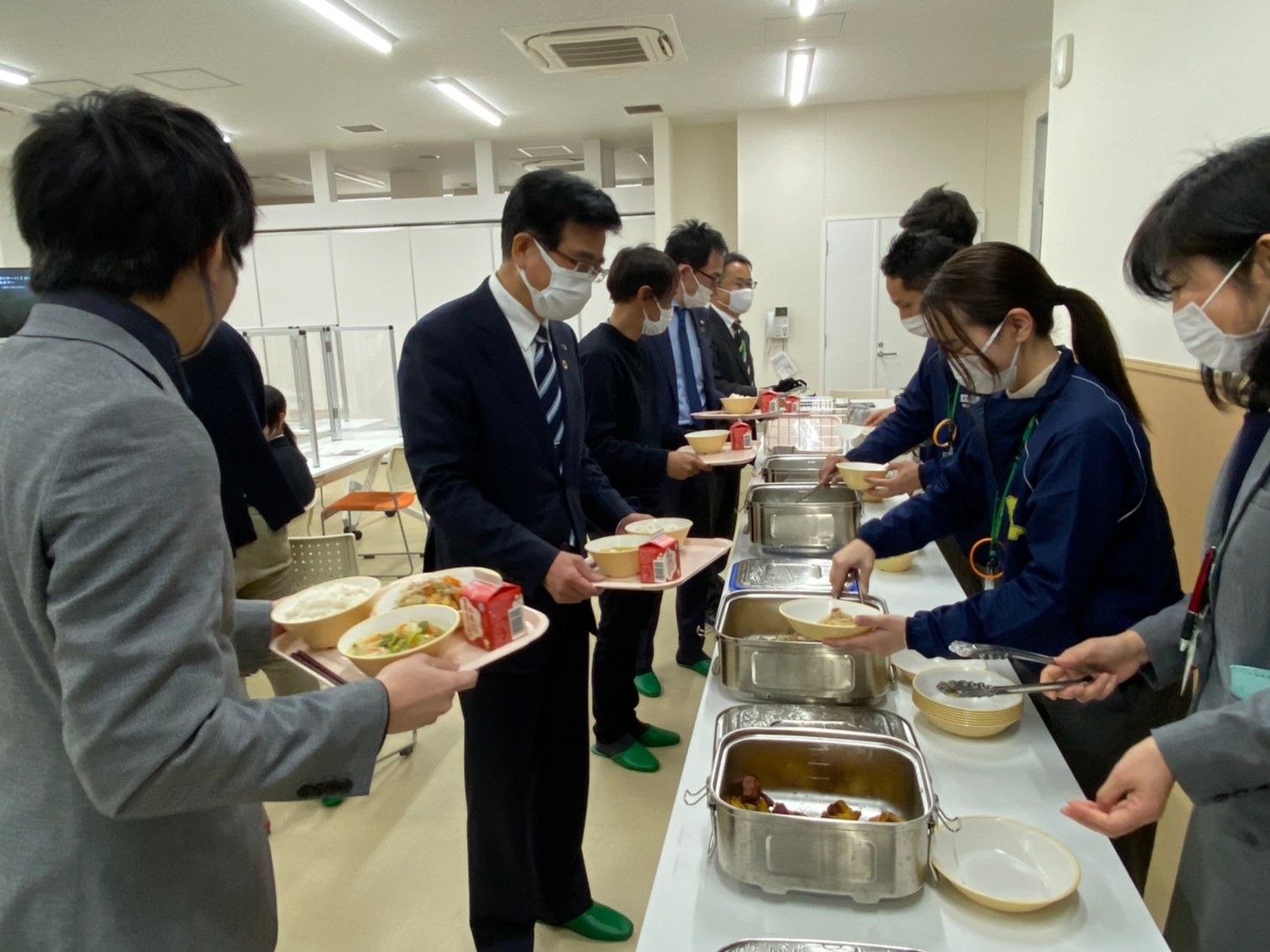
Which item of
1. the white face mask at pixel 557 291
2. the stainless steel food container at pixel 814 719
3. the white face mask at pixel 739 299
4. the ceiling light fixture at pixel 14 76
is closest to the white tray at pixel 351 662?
the stainless steel food container at pixel 814 719

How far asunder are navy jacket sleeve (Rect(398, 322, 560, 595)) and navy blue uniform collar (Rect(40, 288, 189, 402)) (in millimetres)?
661

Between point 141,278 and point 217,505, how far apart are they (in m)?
0.22

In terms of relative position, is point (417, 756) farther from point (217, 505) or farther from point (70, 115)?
point (70, 115)

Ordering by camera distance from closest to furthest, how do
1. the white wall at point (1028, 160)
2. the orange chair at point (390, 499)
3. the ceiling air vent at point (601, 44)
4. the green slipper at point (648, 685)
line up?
the green slipper at point (648, 685) → the orange chair at point (390, 499) → the ceiling air vent at point (601, 44) → the white wall at point (1028, 160)

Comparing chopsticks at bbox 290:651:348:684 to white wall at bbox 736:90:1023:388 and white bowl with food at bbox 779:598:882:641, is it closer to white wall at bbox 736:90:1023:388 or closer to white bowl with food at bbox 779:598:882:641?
white bowl with food at bbox 779:598:882:641

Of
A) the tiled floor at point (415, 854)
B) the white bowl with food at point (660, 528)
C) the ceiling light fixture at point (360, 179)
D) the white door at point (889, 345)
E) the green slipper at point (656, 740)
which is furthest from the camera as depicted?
the ceiling light fixture at point (360, 179)

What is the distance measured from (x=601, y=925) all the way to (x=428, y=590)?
3.35 ft

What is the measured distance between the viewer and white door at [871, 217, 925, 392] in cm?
672

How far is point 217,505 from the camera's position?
676 mm

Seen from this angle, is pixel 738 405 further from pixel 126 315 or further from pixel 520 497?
pixel 126 315

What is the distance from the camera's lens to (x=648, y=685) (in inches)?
115

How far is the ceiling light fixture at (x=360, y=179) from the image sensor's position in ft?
30.1

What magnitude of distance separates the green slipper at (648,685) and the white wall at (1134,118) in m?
2.03

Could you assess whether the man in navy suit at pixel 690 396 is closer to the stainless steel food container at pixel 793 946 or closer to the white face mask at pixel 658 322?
the white face mask at pixel 658 322
